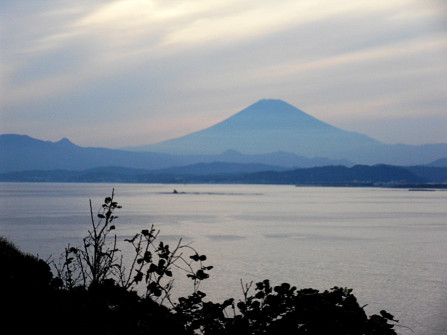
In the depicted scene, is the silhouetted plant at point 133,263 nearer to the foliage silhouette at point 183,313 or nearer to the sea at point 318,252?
the foliage silhouette at point 183,313

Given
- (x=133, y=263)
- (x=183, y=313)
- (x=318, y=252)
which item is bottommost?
(x=318, y=252)

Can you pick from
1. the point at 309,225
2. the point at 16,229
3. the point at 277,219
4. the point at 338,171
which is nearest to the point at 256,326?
the point at 16,229

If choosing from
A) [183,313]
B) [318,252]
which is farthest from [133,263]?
[318,252]

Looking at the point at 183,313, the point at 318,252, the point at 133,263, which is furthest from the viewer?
the point at 318,252

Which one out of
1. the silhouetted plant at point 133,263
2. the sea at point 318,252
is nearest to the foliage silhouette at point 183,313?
the silhouetted plant at point 133,263

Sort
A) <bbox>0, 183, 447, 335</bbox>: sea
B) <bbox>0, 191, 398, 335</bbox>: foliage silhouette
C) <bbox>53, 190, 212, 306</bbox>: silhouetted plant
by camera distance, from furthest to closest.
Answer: <bbox>0, 183, 447, 335</bbox>: sea
<bbox>53, 190, 212, 306</bbox>: silhouetted plant
<bbox>0, 191, 398, 335</bbox>: foliage silhouette

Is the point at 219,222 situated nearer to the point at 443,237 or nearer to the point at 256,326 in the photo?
the point at 443,237

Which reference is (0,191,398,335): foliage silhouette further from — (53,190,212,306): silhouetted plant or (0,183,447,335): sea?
(0,183,447,335): sea

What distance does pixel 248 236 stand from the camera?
104ft

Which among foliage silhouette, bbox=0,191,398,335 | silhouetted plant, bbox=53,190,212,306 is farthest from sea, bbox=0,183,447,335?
foliage silhouette, bbox=0,191,398,335

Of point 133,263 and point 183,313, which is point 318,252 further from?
point 183,313

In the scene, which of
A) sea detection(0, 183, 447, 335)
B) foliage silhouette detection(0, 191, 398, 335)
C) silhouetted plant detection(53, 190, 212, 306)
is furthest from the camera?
sea detection(0, 183, 447, 335)

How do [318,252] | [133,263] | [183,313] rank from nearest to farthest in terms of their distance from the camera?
1. [183,313]
2. [133,263]
3. [318,252]

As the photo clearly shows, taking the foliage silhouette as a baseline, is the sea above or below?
below
